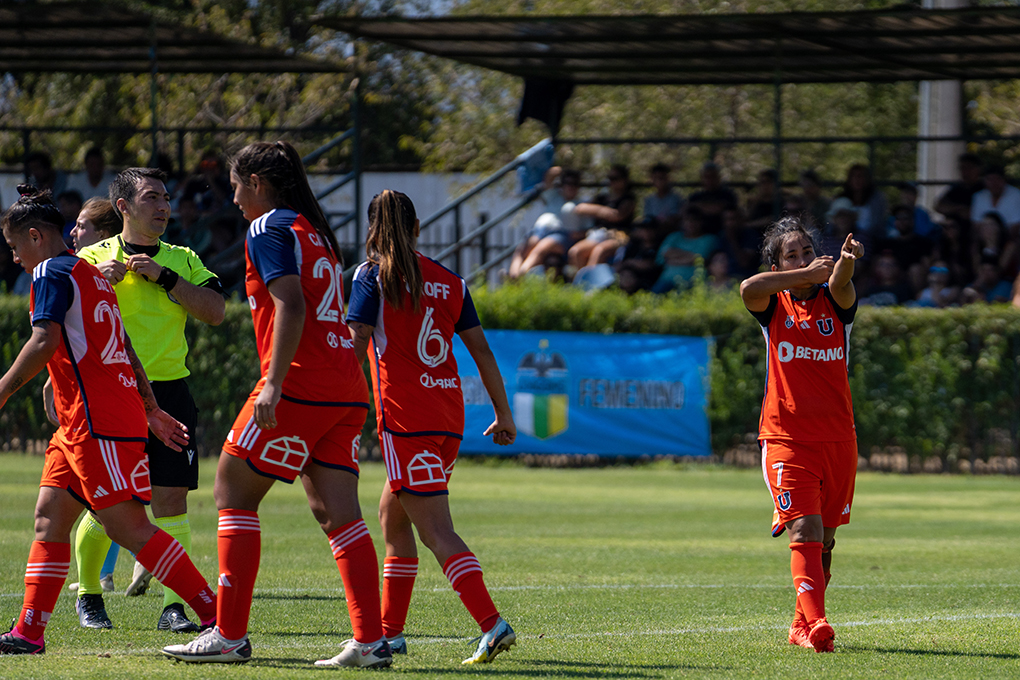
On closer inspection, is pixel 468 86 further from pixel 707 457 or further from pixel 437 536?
pixel 437 536

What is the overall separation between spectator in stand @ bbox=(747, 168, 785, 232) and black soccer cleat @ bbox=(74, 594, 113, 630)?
48.9 feet

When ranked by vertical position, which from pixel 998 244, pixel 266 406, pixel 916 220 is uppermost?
pixel 266 406

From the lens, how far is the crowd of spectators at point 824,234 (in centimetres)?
1942

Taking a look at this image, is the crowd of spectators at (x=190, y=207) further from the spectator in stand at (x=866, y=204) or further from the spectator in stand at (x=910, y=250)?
Answer: the spectator in stand at (x=910, y=250)

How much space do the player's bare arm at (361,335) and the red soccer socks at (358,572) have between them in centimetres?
73

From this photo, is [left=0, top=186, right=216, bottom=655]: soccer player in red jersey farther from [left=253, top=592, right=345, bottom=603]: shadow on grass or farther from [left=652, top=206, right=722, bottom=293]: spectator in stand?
[left=652, top=206, right=722, bottom=293]: spectator in stand

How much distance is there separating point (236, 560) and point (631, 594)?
3359 mm

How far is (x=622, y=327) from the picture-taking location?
715 inches

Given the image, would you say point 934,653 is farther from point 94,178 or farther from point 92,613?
point 94,178

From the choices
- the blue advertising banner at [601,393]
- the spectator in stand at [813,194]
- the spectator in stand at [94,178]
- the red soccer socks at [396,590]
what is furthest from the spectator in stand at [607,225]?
the red soccer socks at [396,590]

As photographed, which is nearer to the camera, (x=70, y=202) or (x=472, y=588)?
(x=472, y=588)

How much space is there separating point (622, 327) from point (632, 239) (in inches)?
101

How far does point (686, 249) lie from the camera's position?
2008cm

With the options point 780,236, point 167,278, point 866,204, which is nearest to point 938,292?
point 866,204
